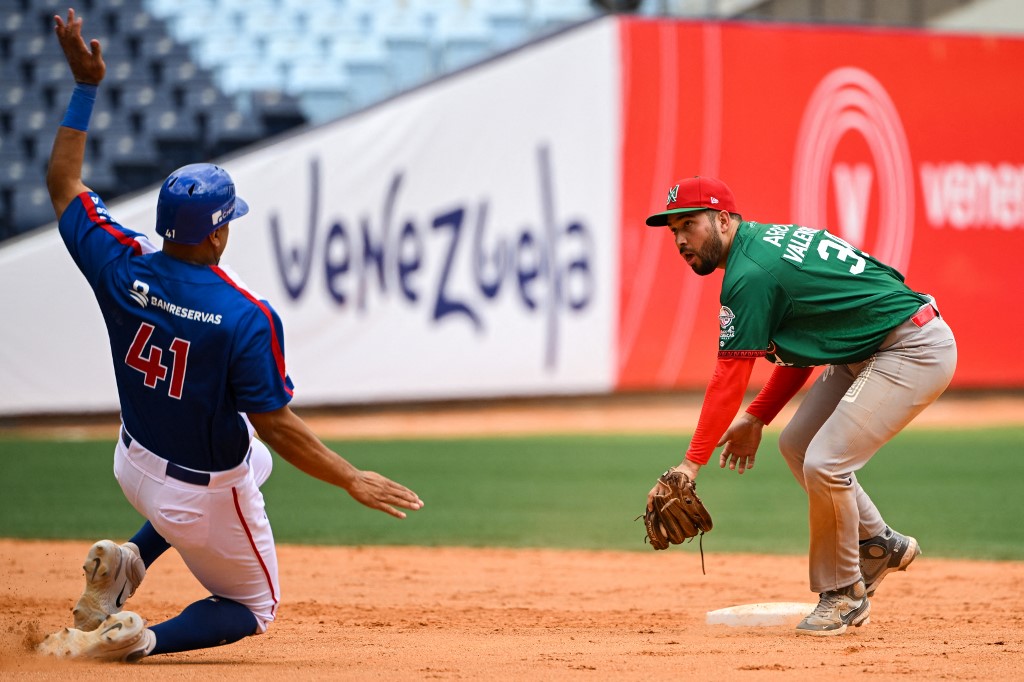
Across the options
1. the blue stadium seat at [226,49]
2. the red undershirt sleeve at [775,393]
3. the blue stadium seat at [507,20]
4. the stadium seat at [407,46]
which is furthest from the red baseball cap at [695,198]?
the blue stadium seat at [226,49]

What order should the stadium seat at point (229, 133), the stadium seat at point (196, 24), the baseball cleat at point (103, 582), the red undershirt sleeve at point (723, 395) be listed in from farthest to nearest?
the stadium seat at point (196, 24), the stadium seat at point (229, 133), the red undershirt sleeve at point (723, 395), the baseball cleat at point (103, 582)

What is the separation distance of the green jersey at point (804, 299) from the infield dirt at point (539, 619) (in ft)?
3.68

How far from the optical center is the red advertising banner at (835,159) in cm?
1532

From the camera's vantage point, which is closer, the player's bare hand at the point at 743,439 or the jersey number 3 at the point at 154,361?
the jersey number 3 at the point at 154,361

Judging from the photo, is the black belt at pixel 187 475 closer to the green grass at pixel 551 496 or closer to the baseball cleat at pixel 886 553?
the baseball cleat at pixel 886 553

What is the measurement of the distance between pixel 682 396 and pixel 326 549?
896 cm

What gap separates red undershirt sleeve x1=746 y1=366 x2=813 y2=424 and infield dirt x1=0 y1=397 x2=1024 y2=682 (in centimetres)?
90

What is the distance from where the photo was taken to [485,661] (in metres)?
4.30

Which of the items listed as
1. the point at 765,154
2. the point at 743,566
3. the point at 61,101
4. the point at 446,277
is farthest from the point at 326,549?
the point at 61,101

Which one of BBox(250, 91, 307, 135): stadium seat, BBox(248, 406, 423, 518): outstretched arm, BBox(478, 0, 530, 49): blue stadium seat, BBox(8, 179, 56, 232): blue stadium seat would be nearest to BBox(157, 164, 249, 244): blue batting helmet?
BBox(248, 406, 423, 518): outstretched arm

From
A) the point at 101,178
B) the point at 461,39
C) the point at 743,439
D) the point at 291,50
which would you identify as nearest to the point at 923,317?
the point at 743,439

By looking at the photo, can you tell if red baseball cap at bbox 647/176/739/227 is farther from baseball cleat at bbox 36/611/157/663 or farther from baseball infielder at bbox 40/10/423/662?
baseball cleat at bbox 36/611/157/663

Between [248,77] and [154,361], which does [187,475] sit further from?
[248,77]

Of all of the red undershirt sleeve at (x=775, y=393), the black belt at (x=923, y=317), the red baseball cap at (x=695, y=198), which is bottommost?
the red undershirt sleeve at (x=775, y=393)
